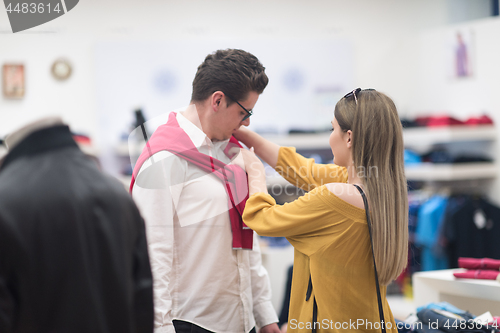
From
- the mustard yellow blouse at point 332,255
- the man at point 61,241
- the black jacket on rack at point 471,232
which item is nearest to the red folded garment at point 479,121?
the black jacket on rack at point 471,232

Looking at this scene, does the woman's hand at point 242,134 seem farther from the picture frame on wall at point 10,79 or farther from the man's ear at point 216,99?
the picture frame on wall at point 10,79

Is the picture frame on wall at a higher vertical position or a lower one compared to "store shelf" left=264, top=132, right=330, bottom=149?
higher

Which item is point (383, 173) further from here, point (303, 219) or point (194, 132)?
point (194, 132)

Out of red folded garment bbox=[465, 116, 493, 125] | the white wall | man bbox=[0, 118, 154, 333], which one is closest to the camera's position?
man bbox=[0, 118, 154, 333]

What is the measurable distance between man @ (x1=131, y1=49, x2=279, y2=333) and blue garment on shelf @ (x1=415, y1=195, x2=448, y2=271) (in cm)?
309

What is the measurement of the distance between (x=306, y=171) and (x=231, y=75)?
0.58 metres

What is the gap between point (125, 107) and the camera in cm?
455

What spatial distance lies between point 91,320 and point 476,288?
82.6 inches

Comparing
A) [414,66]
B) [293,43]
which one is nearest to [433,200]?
[414,66]

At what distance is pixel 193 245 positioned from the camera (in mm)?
1500

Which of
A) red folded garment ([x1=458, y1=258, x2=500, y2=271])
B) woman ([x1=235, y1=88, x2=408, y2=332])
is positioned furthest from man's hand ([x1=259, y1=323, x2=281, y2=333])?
red folded garment ([x1=458, y1=258, x2=500, y2=271])

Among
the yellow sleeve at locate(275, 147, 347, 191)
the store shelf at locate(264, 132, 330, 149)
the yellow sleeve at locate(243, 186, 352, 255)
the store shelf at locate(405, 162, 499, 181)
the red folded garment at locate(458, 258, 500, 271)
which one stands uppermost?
the store shelf at locate(264, 132, 330, 149)

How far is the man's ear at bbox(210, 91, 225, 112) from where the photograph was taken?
5.05ft

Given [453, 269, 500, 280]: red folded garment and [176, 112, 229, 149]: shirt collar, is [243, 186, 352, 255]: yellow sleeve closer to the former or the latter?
[176, 112, 229, 149]: shirt collar
